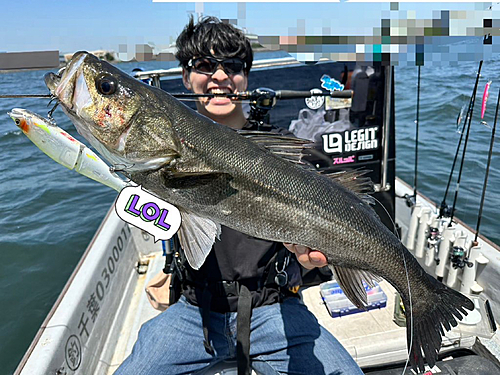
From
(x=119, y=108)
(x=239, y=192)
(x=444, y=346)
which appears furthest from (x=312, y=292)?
(x=119, y=108)

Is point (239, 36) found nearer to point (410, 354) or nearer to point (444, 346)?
point (410, 354)

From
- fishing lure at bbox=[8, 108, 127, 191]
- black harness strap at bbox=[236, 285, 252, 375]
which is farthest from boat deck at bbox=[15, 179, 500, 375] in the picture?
fishing lure at bbox=[8, 108, 127, 191]

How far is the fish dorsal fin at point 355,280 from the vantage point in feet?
6.35

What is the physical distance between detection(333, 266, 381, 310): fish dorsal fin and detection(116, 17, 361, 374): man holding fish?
77 cm

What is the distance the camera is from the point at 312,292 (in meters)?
4.43

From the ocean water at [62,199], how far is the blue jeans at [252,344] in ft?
10.6

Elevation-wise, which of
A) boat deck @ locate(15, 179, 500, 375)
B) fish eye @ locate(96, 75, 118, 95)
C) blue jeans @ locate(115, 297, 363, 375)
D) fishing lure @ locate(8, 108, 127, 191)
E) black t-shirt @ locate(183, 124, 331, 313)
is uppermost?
fish eye @ locate(96, 75, 118, 95)

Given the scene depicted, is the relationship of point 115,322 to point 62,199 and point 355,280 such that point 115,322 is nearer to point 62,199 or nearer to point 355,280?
point 355,280

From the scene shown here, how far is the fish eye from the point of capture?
1.60 metres

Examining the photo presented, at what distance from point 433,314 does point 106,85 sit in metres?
2.12

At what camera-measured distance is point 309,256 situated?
1999mm

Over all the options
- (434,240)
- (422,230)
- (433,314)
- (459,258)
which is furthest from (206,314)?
(422,230)

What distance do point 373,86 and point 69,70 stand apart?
388cm

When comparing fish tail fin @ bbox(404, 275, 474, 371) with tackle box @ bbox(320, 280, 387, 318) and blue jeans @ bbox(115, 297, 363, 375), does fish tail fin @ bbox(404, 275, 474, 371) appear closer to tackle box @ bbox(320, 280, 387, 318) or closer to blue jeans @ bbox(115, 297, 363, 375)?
blue jeans @ bbox(115, 297, 363, 375)
